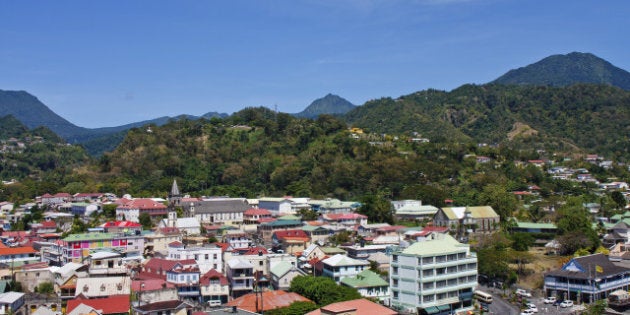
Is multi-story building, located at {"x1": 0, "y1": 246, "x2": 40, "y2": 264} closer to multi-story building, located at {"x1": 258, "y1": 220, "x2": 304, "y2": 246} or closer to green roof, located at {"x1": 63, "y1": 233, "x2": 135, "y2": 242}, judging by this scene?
green roof, located at {"x1": 63, "y1": 233, "x2": 135, "y2": 242}

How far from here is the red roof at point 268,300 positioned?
2871 centimetres

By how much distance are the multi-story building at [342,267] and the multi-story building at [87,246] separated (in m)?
12.8

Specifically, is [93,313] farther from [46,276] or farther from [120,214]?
[120,214]

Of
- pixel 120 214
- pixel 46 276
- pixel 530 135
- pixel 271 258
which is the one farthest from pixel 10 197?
pixel 530 135

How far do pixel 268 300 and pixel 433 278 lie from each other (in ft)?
26.3

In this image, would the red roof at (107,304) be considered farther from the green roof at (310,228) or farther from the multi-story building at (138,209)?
the multi-story building at (138,209)

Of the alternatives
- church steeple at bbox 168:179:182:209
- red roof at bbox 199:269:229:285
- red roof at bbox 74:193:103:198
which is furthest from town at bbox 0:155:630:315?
red roof at bbox 74:193:103:198

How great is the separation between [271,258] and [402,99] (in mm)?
102377

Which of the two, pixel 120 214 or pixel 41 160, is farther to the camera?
pixel 41 160

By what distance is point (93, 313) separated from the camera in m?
25.7

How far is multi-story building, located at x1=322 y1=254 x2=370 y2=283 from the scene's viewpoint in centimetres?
3378

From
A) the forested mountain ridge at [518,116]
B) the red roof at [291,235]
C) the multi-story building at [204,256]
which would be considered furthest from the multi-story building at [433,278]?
the forested mountain ridge at [518,116]

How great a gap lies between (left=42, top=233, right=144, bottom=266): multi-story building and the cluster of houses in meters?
0.06

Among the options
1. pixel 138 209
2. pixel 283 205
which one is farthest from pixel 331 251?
pixel 138 209
